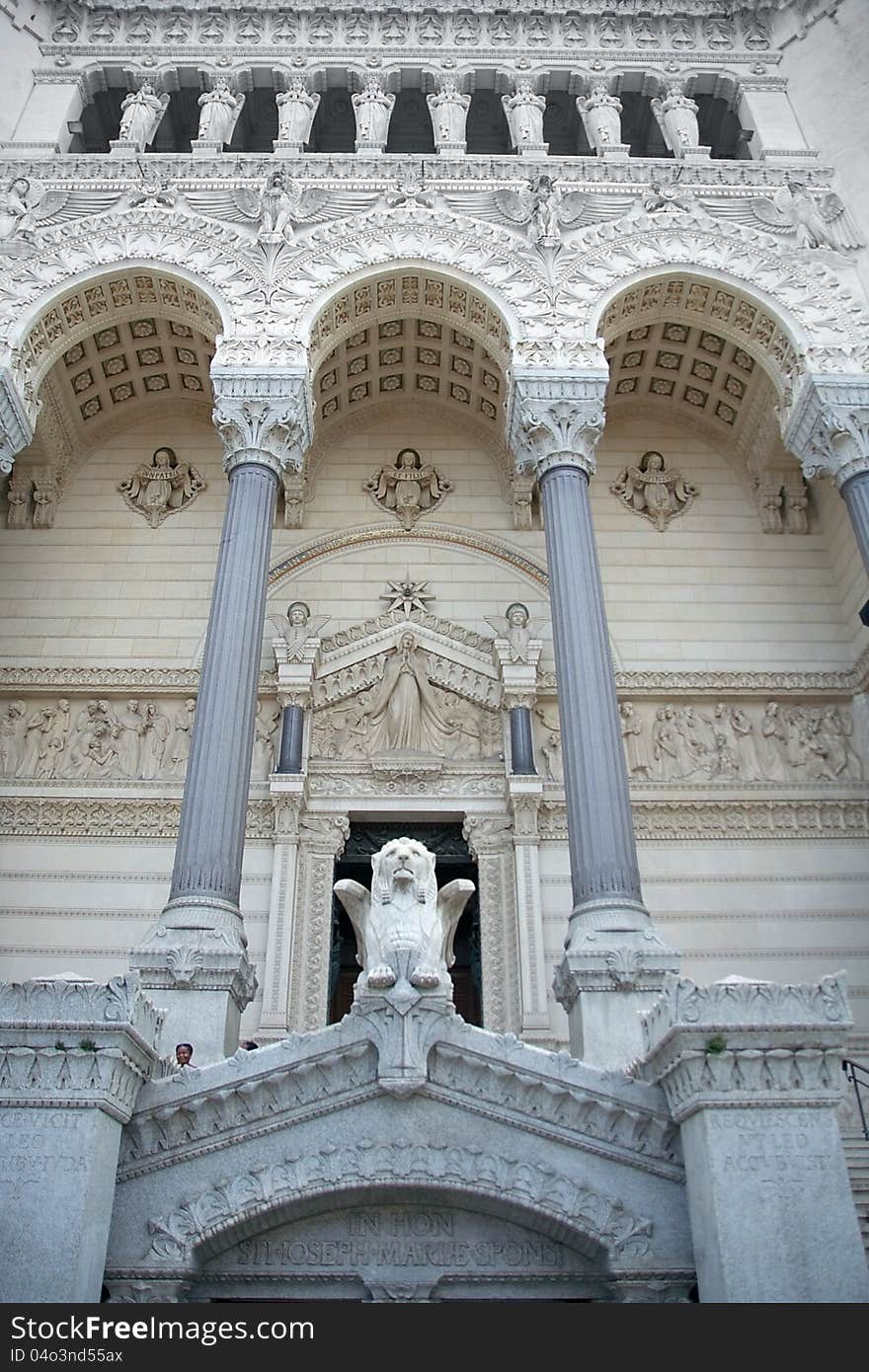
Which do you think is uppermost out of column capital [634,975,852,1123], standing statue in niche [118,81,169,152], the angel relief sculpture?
standing statue in niche [118,81,169,152]

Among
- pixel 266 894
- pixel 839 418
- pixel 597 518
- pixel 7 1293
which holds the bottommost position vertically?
pixel 7 1293

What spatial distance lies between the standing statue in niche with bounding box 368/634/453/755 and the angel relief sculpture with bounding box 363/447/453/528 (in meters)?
2.52

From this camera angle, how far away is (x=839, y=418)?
45.0 ft

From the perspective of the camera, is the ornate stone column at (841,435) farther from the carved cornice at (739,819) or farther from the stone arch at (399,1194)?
the stone arch at (399,1194)

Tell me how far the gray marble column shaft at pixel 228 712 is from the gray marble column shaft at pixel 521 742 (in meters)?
4.41

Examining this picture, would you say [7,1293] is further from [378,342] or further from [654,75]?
[654,75]

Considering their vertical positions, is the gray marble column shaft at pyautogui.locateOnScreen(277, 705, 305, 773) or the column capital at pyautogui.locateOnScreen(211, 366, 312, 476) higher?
the column capital at pyautogui.locateOnScreen(211, 366, 312, 476)

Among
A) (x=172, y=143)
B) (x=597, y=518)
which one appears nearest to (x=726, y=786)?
(x=597, y=518)

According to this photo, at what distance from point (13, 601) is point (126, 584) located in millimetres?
1772

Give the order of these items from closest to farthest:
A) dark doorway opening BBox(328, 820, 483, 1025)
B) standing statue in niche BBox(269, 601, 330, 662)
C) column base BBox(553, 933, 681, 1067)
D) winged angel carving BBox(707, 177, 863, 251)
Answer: column base BBox(553, 933, 681, 1067), dark doorway opening BBox(328, 820, 483, 1025), winged angel carving BBox(707, 177, 863, 251), standing statue in niche BBox(269, 601, 330, 662)

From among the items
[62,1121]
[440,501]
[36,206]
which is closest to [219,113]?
[36,206]

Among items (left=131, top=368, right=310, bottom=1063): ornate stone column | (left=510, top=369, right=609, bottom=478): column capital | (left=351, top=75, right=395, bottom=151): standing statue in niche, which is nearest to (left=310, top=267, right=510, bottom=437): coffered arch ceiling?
(left=510, top=369, right=609, bottom=478): column capital

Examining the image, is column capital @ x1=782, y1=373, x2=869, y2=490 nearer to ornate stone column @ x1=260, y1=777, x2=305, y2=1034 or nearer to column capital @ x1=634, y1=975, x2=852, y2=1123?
ornate stone column @ x1=260, y1=777, x2=305, y2=1034

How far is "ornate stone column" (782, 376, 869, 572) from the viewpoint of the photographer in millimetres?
13516
